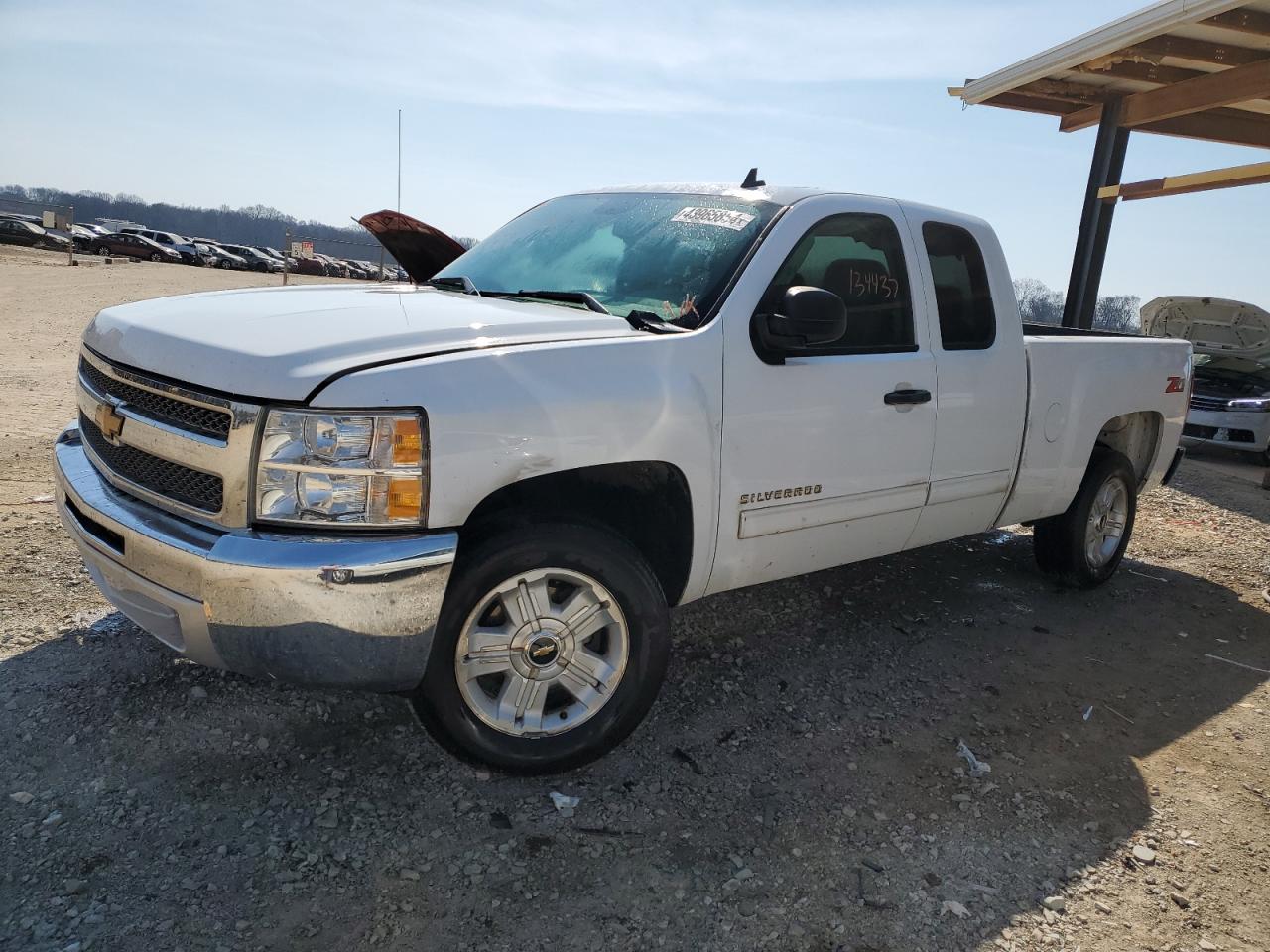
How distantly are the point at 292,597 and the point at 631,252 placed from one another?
196cm

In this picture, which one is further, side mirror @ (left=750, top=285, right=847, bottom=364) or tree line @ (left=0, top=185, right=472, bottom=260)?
tree line @ (left=0, top=185, right=472, bottom=260)

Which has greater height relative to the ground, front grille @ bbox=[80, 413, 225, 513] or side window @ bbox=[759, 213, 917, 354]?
side window @ bbox=[759, 213, 917, 354]

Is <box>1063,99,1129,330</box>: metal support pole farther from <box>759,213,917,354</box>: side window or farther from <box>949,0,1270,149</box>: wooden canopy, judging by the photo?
<box>759,213,917,354</box>: side window

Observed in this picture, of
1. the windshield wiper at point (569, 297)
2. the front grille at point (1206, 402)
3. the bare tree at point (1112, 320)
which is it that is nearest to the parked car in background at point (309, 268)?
the bare tree at point (1112, 320)

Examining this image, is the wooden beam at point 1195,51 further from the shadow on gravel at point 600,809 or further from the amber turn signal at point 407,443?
the amber turn signal at point 407,443

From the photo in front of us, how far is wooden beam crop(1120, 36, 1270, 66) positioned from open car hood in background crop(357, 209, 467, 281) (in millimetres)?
7293

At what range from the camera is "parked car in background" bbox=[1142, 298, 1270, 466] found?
10930 mm

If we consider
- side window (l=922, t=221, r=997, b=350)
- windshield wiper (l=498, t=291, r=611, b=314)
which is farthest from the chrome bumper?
side window (l=922, t=221, r=997, b=350)

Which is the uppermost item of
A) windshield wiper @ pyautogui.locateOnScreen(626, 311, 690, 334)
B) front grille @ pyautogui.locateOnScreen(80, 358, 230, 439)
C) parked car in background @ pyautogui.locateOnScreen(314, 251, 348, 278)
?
windshield wiper @ pyautogui.locateOnScreen(626, 311, 690, 334)

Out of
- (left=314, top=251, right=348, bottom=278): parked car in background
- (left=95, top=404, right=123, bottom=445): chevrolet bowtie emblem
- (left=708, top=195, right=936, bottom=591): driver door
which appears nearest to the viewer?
(left=95, top=404, right=123, bottom=445): chevrolet bowtie emblem

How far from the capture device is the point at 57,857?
2.44 metres

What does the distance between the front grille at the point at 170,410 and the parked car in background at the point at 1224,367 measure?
11.7 meters

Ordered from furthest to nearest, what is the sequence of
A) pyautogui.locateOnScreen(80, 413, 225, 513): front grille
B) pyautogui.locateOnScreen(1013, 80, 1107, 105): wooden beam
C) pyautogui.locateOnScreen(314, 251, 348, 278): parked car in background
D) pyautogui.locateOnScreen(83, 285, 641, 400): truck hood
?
pyautogui.locateOnScreen(314, 251, 348, 278): parked car in background, pyautogui.locateOnScreen(1013, 80, 1107, 105): wooden beam, pyautogui.locateOnScreen(80, 413, 225, 513): front grille, pyautogui.locateOnScreen(83, 285, 641, 400): truck hood

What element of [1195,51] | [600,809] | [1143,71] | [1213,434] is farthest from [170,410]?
[1213,434]
